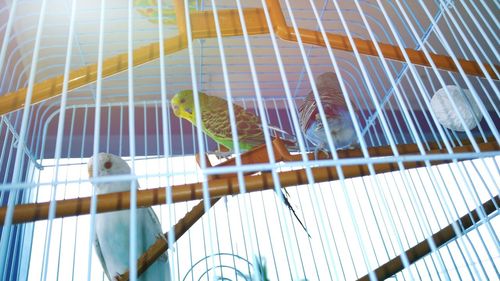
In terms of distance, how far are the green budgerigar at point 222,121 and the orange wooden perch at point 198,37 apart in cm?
35

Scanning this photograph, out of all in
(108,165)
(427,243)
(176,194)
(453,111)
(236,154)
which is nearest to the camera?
(236,154)

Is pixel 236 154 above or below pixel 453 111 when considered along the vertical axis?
below

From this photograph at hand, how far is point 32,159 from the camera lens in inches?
39.3

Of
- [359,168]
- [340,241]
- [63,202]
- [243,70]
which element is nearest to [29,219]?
[63,202]

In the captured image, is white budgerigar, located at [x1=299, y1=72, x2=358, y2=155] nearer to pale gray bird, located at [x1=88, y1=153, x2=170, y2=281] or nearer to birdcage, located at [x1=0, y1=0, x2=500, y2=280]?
birdcage, located at [x1=0, y1=0, x2=500, y2=280]

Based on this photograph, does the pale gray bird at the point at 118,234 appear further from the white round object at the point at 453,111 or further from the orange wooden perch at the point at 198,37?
the white round object at the point at 453,111

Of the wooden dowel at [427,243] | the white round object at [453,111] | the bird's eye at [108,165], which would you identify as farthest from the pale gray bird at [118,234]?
the white round object at [453,111]

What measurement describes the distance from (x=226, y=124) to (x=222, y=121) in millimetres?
17

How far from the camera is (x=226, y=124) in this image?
0.95 metres

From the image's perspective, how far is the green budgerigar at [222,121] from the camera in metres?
0.92

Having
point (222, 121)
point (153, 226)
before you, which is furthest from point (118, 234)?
point (222, 121)

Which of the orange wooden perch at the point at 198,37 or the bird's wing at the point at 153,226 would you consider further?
the bird's wing at the point at 153,226

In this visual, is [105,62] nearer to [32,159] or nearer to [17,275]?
[32,159]

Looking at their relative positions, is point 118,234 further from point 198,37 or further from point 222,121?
point 198,37
